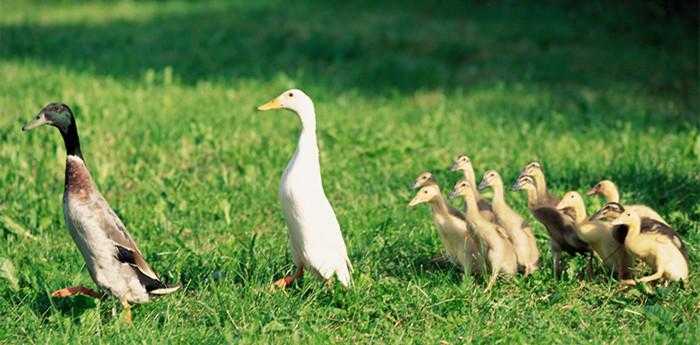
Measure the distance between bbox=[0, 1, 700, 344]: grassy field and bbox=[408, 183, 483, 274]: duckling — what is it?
0.12 metres

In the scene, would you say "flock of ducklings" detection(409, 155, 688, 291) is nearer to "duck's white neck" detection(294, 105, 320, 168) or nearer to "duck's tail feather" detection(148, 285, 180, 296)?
"duck's white neck" detection(294, 105, 320, 168)

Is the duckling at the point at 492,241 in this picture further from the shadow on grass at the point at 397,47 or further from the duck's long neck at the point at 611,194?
the shadow on grass at the point at 397,47

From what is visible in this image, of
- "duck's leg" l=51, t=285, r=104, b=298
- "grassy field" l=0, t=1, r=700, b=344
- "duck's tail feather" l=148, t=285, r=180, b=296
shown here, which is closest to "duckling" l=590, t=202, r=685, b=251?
"grassy field" l=0, t=1, r=700, b=344

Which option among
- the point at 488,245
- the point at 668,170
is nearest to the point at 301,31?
the point at 668,170

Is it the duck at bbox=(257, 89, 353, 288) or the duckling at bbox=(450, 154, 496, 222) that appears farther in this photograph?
the duckling at bbox=(450, 154, 496, 222)

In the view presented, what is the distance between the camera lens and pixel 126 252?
228 inches

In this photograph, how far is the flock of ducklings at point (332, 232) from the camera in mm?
5785

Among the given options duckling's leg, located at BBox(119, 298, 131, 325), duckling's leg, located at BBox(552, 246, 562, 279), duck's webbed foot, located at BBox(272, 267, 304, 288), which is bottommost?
duckling's leg, located at BBox(552, 246, 562, 279)

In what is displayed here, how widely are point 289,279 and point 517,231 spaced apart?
1.25 metres

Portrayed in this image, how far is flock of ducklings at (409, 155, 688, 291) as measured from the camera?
19.9ft

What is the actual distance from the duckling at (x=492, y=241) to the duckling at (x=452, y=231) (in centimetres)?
6

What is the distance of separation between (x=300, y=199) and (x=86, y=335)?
1.20 meters

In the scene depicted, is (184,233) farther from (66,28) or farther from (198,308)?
(66,28)

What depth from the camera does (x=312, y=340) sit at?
18.0ft
